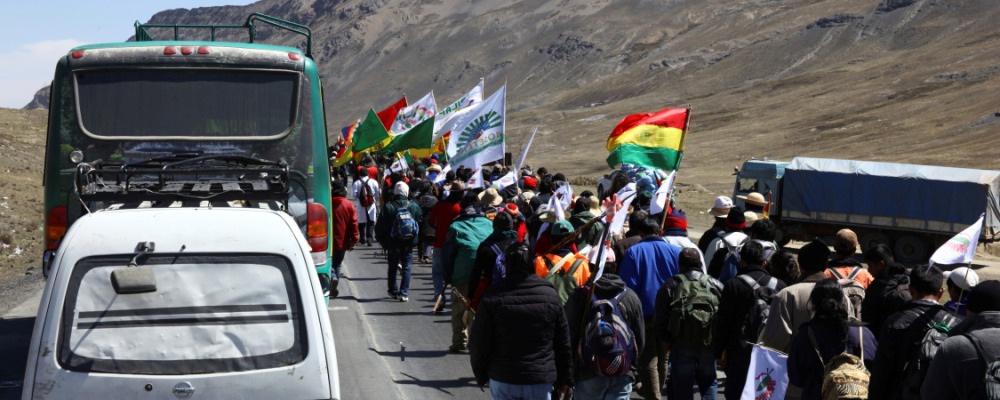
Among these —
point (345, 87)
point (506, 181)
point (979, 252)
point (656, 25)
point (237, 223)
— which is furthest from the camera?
point (345, 87)

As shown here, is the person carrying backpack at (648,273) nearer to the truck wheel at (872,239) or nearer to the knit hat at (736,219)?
the knit hat at (736,219)

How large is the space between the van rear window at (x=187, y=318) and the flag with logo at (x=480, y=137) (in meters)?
11.7

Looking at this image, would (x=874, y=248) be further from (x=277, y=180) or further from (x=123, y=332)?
(x=123, y=332)

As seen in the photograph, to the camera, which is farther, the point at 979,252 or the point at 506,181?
the point at 979,252

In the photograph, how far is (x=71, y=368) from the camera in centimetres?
486

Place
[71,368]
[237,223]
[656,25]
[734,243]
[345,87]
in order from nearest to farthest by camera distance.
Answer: [71,368]
[237,223]
[734,243]
[656,25]
[345,87]

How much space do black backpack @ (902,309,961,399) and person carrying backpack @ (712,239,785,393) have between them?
152 cm

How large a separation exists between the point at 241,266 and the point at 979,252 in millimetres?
28701

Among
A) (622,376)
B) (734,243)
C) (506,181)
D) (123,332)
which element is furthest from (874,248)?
(506,181)

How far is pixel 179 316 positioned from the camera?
16.5 ft

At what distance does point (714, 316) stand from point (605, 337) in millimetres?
1295

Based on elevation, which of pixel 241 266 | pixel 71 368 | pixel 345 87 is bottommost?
pixel 345 87

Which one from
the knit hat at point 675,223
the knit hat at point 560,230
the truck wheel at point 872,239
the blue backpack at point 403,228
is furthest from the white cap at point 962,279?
the truck wheel at point 872,239

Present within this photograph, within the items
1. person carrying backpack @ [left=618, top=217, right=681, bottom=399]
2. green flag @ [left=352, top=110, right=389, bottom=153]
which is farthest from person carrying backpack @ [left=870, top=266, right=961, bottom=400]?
green flag @ [left=352, top=110, right=389, bottom=153]
